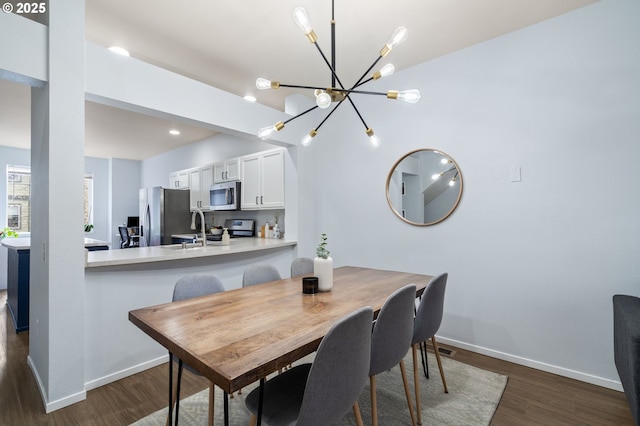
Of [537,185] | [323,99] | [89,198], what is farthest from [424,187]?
[89,198]

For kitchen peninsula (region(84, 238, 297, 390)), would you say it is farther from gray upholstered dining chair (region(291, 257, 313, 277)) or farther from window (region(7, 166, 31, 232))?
window (region(7, 166, 31, 232))

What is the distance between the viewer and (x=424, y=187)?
2973mm

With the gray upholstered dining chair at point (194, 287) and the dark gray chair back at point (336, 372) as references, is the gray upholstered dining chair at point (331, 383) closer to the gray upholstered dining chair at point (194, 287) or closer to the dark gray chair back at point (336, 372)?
the dark gray chair back at point (336, 372)

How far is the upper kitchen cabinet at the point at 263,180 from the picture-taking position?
3916 millimetres

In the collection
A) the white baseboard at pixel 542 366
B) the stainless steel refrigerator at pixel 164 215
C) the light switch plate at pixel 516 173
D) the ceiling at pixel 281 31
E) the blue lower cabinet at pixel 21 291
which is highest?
the ceiling at pixel 281 31

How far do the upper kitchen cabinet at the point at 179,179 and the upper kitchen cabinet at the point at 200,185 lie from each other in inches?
6.3

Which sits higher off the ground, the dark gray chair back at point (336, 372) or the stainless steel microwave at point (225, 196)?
the stainless steel microwave at point (225, 196)

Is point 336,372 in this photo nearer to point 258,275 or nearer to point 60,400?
point 258,275

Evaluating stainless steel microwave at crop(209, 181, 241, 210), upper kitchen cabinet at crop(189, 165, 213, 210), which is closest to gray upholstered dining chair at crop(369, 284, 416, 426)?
stainless steel microwave at crop(209, 181, 241, 210)

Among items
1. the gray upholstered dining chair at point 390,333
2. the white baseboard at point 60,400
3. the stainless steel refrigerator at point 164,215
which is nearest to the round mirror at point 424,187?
the gray upholstered dining chair at point 390,333

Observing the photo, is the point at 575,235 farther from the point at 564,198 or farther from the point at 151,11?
the point at 151,11

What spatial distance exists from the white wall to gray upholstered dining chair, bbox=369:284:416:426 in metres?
1.49

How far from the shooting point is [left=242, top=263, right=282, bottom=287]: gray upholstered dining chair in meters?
2.30

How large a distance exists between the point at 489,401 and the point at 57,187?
312 cm
